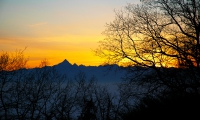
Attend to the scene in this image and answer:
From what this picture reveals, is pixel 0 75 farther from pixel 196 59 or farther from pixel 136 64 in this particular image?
pixel 196 59

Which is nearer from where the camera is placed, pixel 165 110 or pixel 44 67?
pixel 165 110

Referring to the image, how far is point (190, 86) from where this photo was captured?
44.5 feet

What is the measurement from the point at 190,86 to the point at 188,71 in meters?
0.78

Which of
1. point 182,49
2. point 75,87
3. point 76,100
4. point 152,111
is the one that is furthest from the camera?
point 75,87

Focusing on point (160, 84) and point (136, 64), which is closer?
point (160, 84)

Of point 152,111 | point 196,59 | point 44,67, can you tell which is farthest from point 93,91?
point 152,111

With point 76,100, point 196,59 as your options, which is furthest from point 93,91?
point 196,59

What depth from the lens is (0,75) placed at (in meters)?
13.7

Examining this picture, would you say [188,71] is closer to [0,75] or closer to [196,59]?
[196,59]

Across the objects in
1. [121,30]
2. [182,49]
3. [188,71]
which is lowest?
[188,71]

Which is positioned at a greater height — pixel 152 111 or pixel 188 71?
pixel 188 71

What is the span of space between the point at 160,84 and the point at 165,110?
539 centimetres

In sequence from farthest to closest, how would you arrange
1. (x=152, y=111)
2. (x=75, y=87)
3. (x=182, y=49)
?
(x=75, y=87), (x=182, y=49), (x=152, y=111)

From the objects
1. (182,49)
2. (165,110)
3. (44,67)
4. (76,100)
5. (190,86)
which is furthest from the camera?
(76,100)
